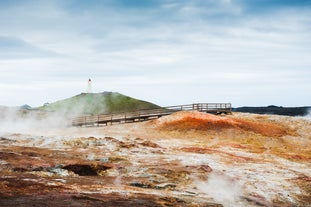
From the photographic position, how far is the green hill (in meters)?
99.5

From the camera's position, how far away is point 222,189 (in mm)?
18875

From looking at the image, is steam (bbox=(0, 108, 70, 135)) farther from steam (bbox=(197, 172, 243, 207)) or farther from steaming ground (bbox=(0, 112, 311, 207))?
steam (bbox=(197, 172, 243, 207))

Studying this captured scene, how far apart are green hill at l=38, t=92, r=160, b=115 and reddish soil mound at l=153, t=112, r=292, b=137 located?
48.5 m

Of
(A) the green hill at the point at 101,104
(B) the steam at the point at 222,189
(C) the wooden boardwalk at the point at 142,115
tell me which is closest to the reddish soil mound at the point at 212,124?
(C) the wooden boardwalk at the point at 142,115

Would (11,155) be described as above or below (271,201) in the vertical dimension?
above

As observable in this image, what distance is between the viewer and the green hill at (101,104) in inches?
3917

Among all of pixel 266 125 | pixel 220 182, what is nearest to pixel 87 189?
pixel 220 182

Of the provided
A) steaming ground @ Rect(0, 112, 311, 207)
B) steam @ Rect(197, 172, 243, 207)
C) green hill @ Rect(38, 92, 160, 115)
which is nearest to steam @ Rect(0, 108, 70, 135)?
steaming ground @ Rect(0, 112, 311, 207)

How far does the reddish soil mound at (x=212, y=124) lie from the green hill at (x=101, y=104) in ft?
159

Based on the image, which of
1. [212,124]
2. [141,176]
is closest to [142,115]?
[212,124]

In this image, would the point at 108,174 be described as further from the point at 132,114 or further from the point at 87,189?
the point at 132,114

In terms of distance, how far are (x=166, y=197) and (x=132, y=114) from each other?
4670 centimetres

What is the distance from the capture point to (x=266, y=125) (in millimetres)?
50812

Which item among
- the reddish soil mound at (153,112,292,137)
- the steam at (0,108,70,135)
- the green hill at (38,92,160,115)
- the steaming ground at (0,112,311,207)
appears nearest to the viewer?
the steaming ground at (0,112,311,207)
